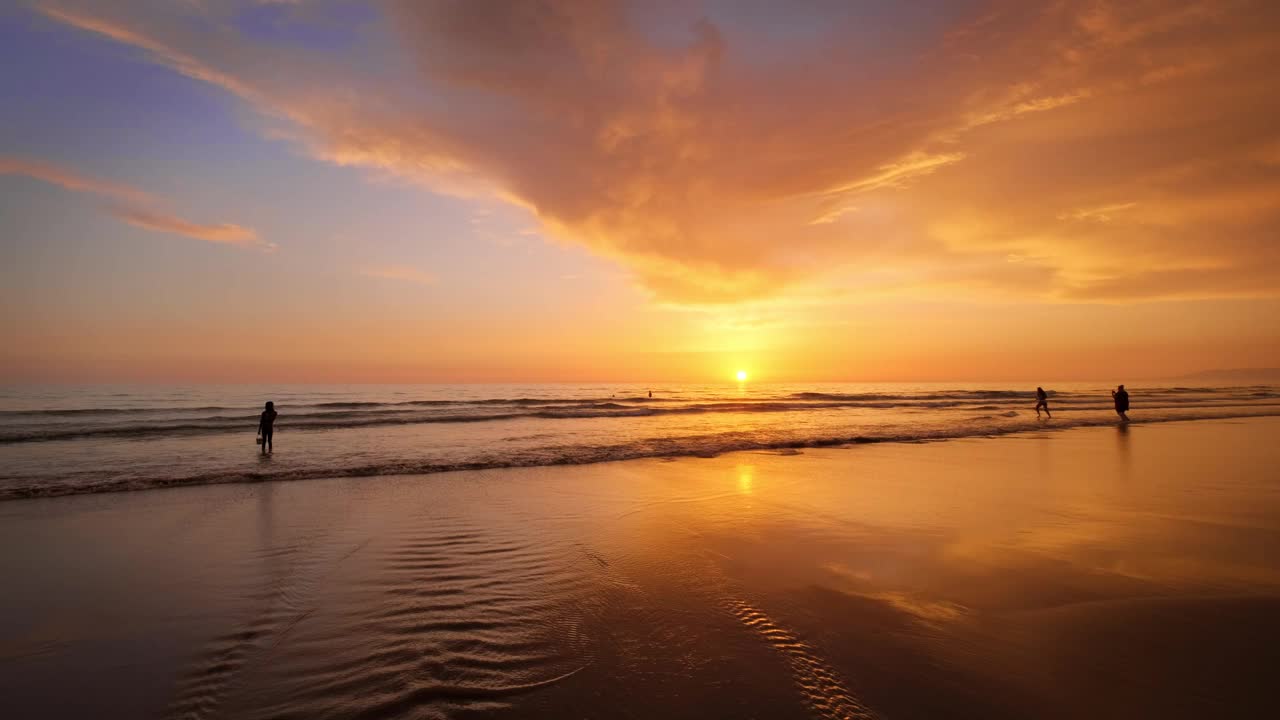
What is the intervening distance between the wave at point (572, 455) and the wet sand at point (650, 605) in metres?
1.69

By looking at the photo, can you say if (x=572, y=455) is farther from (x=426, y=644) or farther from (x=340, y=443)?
(x=426, y=644)

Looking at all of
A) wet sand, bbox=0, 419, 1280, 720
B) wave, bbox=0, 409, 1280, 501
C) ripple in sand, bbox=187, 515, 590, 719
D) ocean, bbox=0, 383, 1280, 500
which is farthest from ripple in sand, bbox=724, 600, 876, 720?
ocean, bbox=0, 383, 1280, 500

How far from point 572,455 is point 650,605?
527 inches

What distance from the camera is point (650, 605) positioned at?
6008 millimetres

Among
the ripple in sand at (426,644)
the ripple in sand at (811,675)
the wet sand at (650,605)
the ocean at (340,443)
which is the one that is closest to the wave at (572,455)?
the ocean at (340,443)

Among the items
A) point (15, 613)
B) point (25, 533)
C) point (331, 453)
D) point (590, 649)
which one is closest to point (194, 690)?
point (590, 649)

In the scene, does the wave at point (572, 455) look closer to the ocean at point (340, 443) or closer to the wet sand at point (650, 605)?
the ocean at point (340, 443)

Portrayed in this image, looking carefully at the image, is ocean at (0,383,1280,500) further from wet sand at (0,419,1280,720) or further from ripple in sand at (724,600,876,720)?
ripple in sand at (724,600,876,720)

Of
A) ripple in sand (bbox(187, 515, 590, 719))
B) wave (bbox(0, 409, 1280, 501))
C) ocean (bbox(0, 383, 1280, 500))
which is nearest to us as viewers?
ripple in sand (bbox(187, 515, 590, 719))

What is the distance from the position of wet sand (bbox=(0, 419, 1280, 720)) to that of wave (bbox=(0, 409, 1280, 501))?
5.54 feet

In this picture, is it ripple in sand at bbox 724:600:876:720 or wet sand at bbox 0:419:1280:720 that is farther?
wet sand at bbox 0:419:1280:720

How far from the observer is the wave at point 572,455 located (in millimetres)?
13789

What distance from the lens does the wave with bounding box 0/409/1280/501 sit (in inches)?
543

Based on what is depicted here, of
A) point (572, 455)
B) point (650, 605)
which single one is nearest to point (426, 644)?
point (650, 605)
